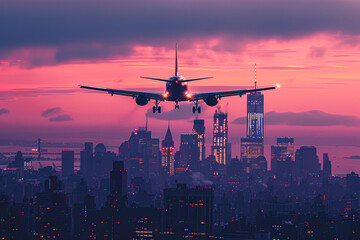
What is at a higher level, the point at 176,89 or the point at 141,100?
the point at 176,89

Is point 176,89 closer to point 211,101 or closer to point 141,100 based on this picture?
point 141,100

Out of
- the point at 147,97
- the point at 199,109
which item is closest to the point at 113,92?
the point at 147,97

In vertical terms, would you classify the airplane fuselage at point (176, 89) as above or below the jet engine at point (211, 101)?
above

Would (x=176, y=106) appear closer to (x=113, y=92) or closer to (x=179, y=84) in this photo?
(x=179, y=84)

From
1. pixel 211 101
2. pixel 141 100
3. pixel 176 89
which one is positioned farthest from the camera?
pixel 211 101

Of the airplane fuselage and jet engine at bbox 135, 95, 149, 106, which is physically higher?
the airplane fuselage

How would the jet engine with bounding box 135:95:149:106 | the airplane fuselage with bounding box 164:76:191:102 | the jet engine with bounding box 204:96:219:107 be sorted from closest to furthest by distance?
the airplane fuselage with bounding box 164:76:191:102
the jet engine with bounding box 135:95:149:106
the jet engine with bounding box 204:96:219:107

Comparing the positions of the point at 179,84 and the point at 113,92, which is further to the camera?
the point at 113,92

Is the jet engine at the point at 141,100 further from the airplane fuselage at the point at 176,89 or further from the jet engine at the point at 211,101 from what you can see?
the jet engine at the point at 211,101

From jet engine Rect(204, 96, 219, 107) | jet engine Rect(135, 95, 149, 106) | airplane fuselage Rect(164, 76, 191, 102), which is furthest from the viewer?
jet engine Rect(204, 96, 219, 107)

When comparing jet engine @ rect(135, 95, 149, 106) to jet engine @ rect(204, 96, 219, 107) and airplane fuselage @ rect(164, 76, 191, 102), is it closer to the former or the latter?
airplane fuselage @ rect(164, 76, 191, 102)

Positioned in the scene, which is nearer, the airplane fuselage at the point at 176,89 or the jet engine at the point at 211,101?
the airplane fuselage at the point at 176,89
